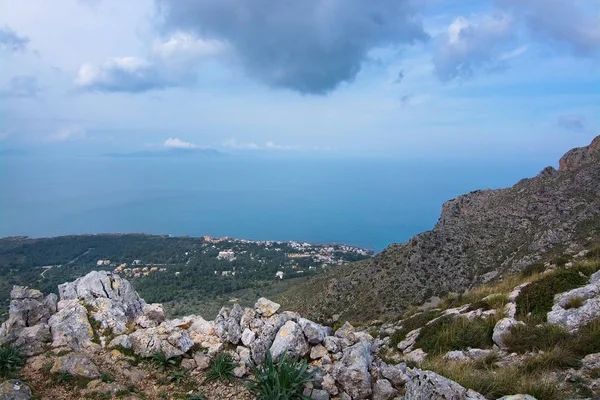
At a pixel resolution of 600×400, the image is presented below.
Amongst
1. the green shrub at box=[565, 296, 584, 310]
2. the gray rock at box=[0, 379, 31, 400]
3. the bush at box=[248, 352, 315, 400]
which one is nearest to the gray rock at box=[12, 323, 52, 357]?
the gray rock at box=[0, 379, 31, 400]

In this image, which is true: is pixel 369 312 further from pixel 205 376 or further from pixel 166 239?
pixel 166 239

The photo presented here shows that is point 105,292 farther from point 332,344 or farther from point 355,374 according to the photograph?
point 355,374

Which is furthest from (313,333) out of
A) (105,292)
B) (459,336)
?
(105,292)

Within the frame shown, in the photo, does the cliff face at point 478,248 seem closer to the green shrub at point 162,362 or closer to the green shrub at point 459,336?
the green shrub at point 459,336

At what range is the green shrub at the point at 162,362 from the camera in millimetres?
7938

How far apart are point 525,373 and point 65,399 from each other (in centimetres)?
807

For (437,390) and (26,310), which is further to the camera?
(26,310)

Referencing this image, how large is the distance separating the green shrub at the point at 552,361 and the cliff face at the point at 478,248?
21.6 meters

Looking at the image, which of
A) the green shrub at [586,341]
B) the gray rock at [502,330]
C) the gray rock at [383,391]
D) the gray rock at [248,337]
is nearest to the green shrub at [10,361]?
the gray rock at [248,337]

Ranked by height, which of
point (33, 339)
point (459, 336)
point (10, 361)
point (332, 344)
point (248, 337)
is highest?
point (33, 339)

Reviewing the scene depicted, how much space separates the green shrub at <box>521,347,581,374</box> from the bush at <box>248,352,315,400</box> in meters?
3.69

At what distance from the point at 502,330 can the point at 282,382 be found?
200 inches

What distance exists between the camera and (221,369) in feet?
24.3

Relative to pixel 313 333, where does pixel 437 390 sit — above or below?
above
